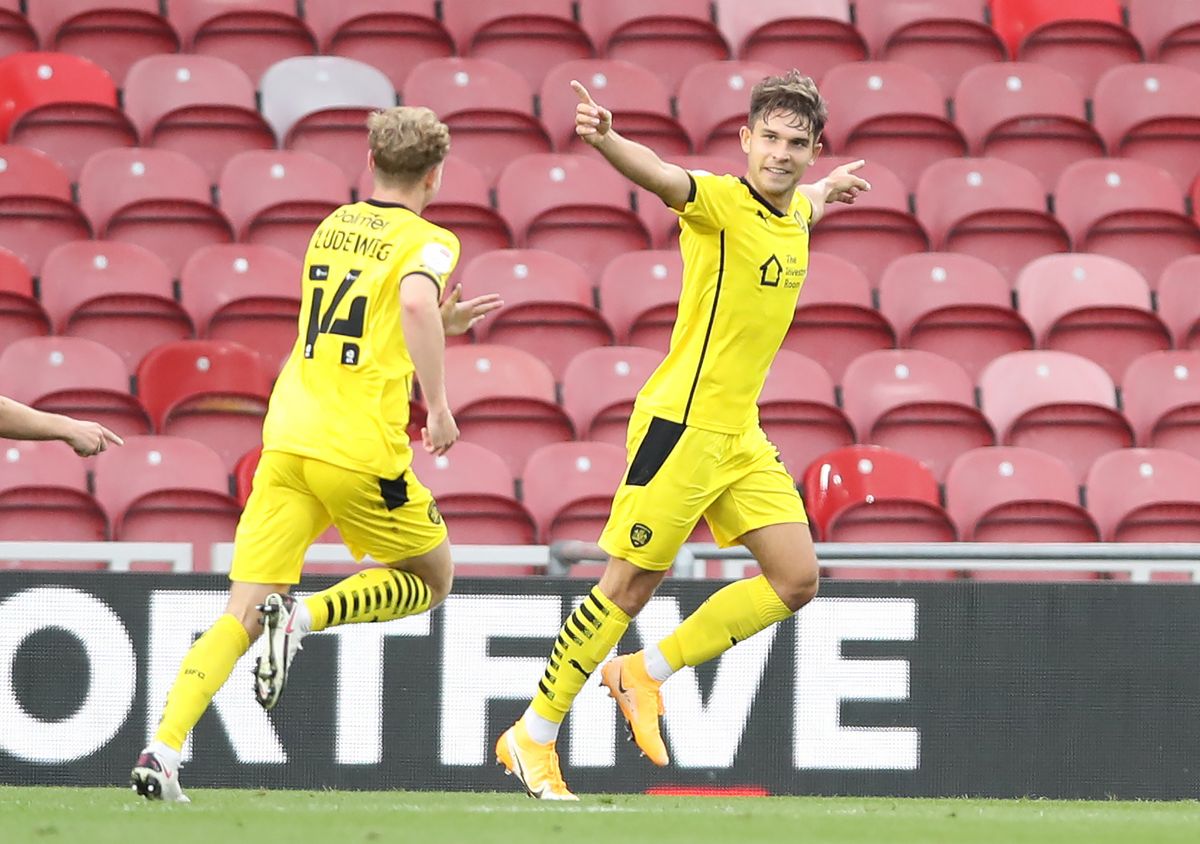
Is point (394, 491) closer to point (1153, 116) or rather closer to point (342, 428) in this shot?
point (342, 428)

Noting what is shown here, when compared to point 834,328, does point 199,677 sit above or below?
below

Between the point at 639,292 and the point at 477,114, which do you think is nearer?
the point at 639,292

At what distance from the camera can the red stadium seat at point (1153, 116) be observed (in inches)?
410

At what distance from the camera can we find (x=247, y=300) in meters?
8.55

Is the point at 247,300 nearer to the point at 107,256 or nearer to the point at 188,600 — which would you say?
the point at 107,256

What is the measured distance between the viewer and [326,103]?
9.92 m

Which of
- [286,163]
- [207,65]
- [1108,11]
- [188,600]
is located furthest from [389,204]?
[1108,11]

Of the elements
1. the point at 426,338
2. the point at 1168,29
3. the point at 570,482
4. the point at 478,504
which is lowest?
the point at 478,504

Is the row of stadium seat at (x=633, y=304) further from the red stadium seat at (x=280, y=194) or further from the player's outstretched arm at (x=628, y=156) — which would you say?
the player's outstretched arm at (x=628, y=156)

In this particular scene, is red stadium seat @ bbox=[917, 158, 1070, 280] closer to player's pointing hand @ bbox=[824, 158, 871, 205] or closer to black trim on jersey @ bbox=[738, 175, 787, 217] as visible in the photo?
player's pointing hand @ bbox=[824, 158, 871, 205]

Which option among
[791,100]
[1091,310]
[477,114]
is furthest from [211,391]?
[1091,310]

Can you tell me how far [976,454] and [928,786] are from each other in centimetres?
222

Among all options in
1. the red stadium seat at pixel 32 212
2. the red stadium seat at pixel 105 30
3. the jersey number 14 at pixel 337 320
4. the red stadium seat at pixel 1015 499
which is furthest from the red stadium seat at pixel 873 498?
the red stadium seat at pixel 105 30

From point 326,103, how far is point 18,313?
7.32 feet
